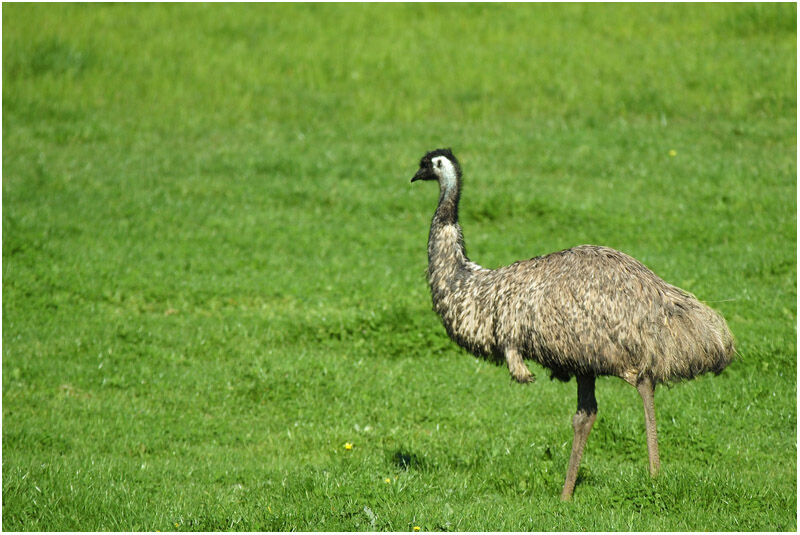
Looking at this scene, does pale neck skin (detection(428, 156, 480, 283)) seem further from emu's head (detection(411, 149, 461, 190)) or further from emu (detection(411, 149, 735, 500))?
emu (detection(411, 149, 735, 500))

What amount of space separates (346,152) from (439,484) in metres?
10.5

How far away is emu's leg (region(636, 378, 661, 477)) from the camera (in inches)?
283

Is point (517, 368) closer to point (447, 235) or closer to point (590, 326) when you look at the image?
point (590, 326)

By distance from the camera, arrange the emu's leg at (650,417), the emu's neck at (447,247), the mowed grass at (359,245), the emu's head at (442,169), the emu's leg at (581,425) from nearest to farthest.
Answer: the emu's leg at (650,417) → the emu's leg at (581,425) → the mowed grass at (359,245) → the emu's neck at (447,247) → the emu's head at (442,169)

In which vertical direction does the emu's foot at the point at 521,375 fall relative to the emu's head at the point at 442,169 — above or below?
below

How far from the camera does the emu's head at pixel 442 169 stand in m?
8.06

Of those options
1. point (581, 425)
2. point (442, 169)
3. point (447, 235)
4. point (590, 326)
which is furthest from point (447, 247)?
point (581, 425)

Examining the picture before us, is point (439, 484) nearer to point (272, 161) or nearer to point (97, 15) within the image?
point (272, 161)

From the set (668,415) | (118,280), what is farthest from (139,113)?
(668,415)

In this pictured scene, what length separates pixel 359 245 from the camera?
1435cm

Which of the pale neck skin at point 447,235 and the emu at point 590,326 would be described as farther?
the pale neck skin at point 447,235

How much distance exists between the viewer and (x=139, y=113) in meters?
19.4

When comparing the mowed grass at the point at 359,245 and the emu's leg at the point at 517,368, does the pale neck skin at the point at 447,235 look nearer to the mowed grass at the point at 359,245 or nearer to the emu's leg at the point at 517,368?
the emu's leg at the point at 517,368

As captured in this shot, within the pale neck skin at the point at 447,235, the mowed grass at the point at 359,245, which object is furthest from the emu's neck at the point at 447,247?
the mowed grass at the point at 359,245
